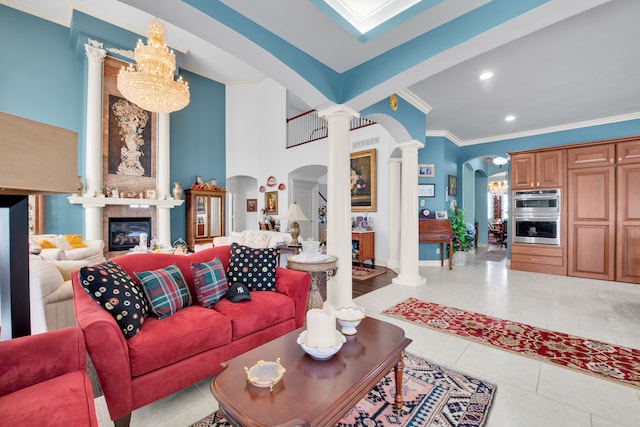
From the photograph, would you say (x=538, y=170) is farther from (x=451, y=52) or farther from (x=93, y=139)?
(x=93, y=139)

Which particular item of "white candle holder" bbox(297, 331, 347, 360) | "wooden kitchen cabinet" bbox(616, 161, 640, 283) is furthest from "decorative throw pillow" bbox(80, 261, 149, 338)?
"wooden kitchen cabinet" bbox(616, 161, 640, 283)

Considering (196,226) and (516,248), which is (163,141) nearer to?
(196,226)

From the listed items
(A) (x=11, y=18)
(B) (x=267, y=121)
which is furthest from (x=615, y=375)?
(A) (x=11, y=18)

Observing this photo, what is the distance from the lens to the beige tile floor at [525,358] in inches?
65.8

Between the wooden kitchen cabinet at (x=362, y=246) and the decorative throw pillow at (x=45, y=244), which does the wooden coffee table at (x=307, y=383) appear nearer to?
the wooden kitchen cabinet at (x=362, y=246)

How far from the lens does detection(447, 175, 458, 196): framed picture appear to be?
6558mm

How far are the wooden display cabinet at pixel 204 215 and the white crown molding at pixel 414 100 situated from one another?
549cm

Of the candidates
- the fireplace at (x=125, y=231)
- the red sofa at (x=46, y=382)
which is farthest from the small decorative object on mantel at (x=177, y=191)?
the red sofa at (x=46, y=382)

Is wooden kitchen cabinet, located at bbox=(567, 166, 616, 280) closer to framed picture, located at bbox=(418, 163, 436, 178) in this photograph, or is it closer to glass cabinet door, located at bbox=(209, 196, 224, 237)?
framed picture, located at bbox=(418, 163, 436, 178)

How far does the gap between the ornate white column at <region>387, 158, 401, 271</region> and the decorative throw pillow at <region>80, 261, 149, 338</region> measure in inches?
200

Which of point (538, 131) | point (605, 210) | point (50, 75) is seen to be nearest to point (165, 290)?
point (50, 75)

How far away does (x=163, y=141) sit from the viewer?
21.8ft

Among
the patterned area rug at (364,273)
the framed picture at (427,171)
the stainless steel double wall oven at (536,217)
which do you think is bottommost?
the patterned area rug at (364,273)

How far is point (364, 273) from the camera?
5.40 meters
